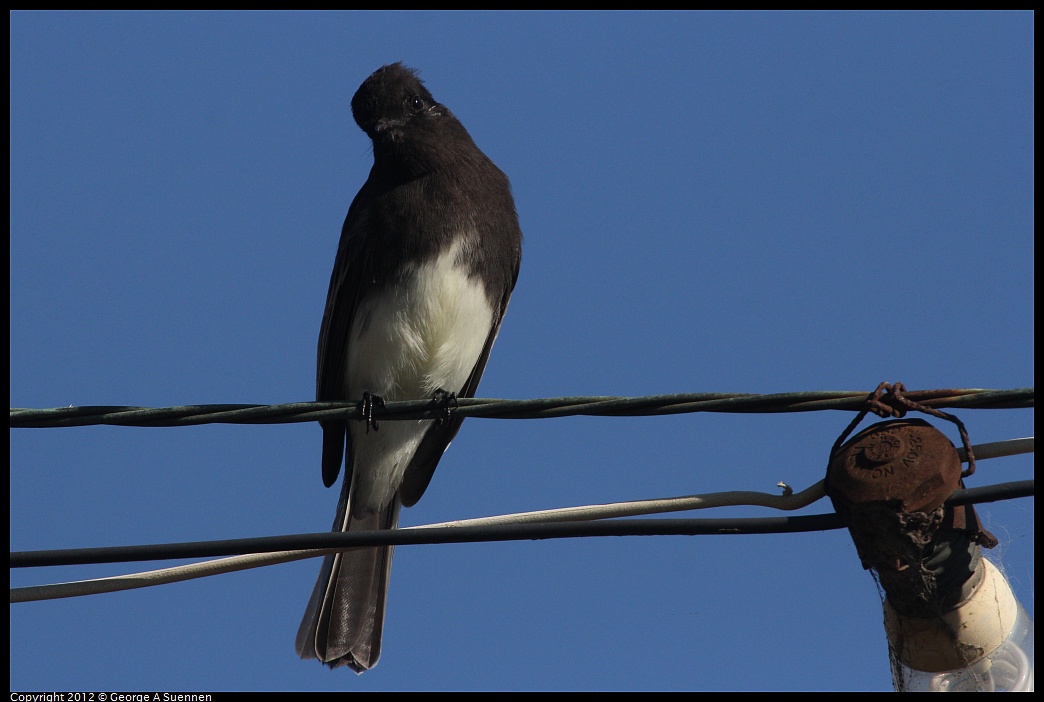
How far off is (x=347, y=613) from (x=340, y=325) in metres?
1.45

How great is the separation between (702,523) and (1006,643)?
84 centimetres

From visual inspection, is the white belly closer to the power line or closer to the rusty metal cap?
the power line

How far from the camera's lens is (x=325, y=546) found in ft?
10.3

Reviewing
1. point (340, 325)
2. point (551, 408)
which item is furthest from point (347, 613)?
point (551, 408)

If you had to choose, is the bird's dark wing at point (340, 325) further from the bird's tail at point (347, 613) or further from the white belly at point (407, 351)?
the bird's tail at point (347, 613)

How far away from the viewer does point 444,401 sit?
12.2 feet

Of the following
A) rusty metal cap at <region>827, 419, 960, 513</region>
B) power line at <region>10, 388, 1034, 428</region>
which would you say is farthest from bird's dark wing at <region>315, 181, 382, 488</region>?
rusty metal cap at <region>827, 419, 960, 513</region>

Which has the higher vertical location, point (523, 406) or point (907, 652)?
point (523, 406)

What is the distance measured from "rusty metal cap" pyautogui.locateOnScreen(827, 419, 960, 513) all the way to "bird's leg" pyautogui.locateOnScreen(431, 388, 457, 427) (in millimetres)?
1212

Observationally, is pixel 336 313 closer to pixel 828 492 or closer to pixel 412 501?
pixel 412 501

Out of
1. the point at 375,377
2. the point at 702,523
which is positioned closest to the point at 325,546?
the point at 702,523

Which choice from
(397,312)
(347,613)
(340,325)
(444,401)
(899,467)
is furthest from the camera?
(340,325)

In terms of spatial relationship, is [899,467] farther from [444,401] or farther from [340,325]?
[340,325]

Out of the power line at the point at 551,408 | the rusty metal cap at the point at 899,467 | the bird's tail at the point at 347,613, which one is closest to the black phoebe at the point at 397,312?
the bird's tail at the point at 347,613
